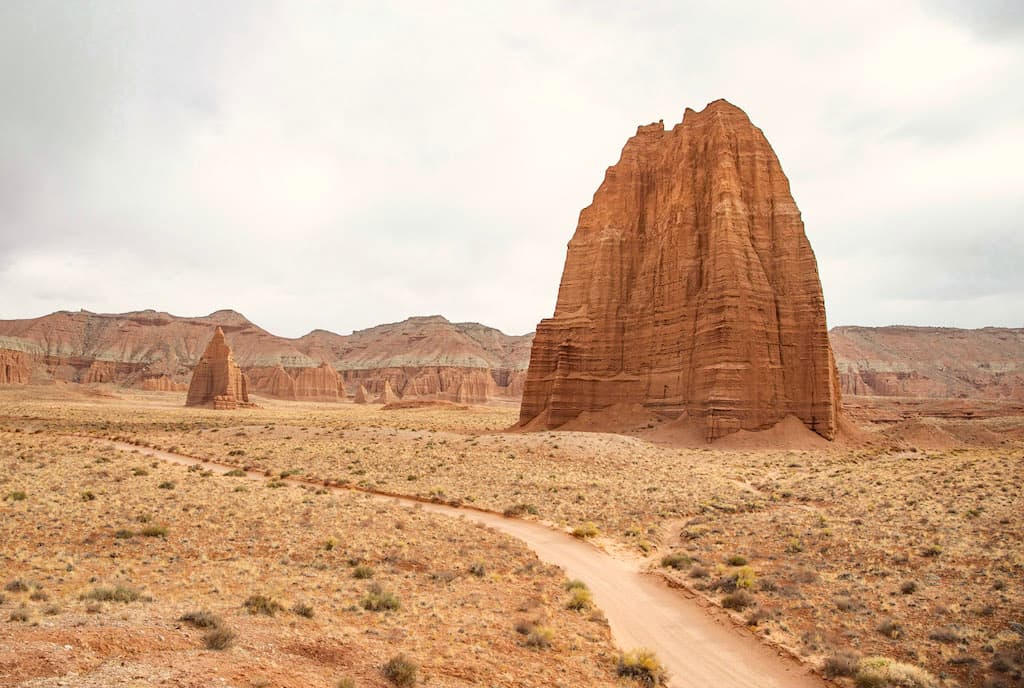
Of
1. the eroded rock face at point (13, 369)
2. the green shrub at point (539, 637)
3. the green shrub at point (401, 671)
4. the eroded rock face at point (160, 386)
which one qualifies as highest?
the eroded rock face at point (13, 369)

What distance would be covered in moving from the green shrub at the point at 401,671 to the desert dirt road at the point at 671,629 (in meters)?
4.05

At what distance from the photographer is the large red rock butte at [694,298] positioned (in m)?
40.6

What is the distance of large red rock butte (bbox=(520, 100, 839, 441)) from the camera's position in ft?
133

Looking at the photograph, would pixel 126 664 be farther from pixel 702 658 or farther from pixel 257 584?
pixel 702 658

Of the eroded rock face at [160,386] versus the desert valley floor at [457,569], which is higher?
the eroded rock face at [160,386]

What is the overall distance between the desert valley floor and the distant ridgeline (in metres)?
122

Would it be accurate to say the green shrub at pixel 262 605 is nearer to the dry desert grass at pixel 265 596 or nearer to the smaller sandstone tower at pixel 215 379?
the dry desert grass at pixel 265 596

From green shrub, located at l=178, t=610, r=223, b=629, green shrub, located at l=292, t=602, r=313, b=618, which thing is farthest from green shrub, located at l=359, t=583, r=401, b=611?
green shrub, located at l=178, t=610, r=223, b=629

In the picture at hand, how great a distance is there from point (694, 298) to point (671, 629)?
119 feet

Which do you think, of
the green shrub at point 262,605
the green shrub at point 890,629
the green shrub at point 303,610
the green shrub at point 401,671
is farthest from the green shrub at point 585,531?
the green shrub at point 401,671

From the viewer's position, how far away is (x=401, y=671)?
8.04m

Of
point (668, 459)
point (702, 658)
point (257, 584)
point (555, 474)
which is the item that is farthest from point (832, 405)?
point (257, 584)

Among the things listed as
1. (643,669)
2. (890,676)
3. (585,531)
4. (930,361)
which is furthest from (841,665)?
(930,361)

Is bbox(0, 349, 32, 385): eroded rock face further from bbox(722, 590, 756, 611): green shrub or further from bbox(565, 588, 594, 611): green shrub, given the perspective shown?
bbox(722, 590, 756, 611): green shrub
